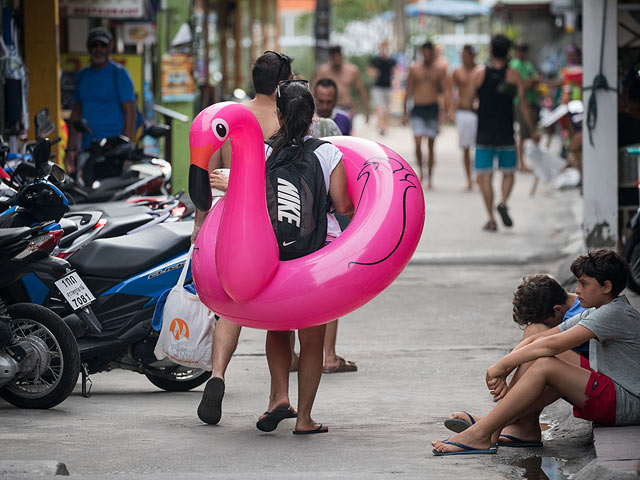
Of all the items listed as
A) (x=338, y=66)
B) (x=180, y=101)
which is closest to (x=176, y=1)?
(x=180, y=101)

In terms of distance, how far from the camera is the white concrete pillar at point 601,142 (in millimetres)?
10047

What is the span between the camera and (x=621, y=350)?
5.34 m

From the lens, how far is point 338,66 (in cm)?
1784

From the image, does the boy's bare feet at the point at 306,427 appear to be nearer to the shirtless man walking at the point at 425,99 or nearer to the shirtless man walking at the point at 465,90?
the shirtless man walking at the point at 465,90

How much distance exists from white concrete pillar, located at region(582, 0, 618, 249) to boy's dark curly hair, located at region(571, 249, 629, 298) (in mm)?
4971

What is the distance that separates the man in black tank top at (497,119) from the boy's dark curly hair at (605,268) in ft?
27.5

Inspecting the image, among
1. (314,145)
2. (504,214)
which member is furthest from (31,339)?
(504,214)

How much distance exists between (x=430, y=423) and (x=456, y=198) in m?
11.8

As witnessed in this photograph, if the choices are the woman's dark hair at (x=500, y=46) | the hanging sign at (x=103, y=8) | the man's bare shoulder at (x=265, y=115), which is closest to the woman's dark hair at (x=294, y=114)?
the man's bare shoulder at (x=265, y=115)

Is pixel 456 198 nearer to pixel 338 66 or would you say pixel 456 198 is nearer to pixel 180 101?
pixel 338 66

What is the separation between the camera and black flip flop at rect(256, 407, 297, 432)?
19.2ft

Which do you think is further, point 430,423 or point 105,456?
point 430,423

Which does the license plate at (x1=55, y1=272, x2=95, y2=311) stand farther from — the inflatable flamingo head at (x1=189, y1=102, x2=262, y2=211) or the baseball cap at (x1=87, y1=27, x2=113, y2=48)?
the baseball cap at (x1=87, y1=27, x2=113, y2=48)

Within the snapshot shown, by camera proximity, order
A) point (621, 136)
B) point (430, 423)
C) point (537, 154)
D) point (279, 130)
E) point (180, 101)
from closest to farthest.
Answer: point (279, 130) < point (430, 423) < point (621, 136) < point (180, 101) < point (537, 154)
